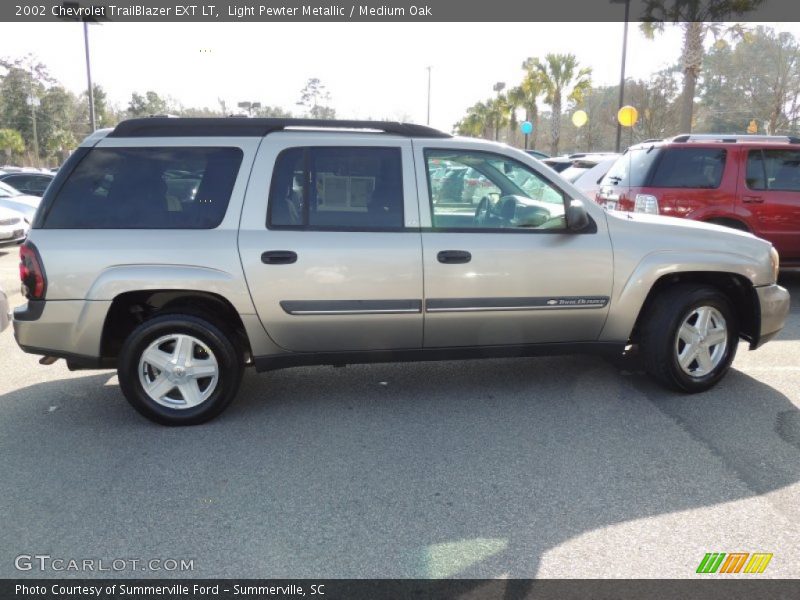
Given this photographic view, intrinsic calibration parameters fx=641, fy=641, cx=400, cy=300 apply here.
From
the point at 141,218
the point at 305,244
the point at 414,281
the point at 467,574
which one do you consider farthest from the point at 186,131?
the point at 467,574

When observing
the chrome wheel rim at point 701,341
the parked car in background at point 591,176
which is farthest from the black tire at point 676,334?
the parked car in background at point 591,176

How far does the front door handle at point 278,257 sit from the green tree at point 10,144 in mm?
55654

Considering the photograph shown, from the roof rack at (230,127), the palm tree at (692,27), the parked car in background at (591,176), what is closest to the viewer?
the roof rack at (230,127)

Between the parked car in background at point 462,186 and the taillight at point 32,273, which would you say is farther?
the parked car in background at point 462,186

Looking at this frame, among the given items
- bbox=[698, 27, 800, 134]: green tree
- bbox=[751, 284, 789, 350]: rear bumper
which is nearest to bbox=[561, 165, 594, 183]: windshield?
bbox=[751, 284, 789, 350]: rear bumper

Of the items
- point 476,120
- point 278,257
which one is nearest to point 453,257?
point 278,257

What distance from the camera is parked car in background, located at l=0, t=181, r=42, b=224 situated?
12.9m

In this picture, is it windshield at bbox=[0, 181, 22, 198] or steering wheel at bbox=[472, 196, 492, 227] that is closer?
steering wheel at bbox=[472, 196, 492, 227]

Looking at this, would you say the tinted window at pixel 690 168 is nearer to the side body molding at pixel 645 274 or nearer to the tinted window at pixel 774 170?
the tinted window at pixel 774 170

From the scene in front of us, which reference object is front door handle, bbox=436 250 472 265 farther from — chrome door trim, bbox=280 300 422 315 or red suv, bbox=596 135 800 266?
red suv, bbox=596 135 800 266

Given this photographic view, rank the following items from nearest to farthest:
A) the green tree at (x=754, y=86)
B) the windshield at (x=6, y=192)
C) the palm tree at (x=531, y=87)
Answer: the windshield at (x=6, y=192) → the palm tree at (x=531, y=87) → the green tree at (x=754, y=86)

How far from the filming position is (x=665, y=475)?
3.51 metres

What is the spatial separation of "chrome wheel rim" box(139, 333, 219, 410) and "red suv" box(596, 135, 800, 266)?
18.2 feet

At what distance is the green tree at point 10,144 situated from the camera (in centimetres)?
4966
